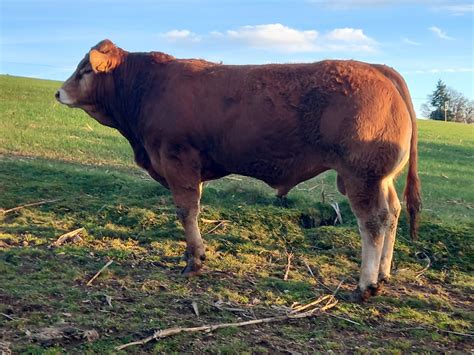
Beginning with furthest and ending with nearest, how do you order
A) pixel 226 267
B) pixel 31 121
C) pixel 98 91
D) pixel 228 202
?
pixel 31 121 < pixel 228 202 < pixel 98 91 < pixel 226 267

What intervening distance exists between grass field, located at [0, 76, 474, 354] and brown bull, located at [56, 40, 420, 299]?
1.72 feet

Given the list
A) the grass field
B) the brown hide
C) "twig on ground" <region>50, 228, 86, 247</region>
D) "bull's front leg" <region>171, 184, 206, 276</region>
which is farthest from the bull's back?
"twig on ground" <region>50, 228, 86, 247</region>

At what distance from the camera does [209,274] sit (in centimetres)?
613

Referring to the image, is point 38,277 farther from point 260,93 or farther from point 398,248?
point 398,248

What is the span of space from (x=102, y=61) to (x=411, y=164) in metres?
3.57

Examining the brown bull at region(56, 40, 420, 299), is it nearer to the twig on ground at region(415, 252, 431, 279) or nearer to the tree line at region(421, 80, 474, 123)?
the twig on ground at region(415, 252, 431, 279)

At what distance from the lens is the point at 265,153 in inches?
235

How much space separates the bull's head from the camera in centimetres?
680

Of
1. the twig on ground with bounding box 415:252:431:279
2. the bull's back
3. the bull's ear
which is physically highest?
the bull's ear

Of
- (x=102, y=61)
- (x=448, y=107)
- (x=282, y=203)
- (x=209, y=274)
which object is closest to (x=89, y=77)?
(x=102, y=61)

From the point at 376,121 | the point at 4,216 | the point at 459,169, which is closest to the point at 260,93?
the point at 376,121

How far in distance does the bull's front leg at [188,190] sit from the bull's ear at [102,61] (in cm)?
133

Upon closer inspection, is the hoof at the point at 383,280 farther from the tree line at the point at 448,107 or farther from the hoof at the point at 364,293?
the tree line at the point at 448,107

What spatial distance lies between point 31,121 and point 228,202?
500 inches
